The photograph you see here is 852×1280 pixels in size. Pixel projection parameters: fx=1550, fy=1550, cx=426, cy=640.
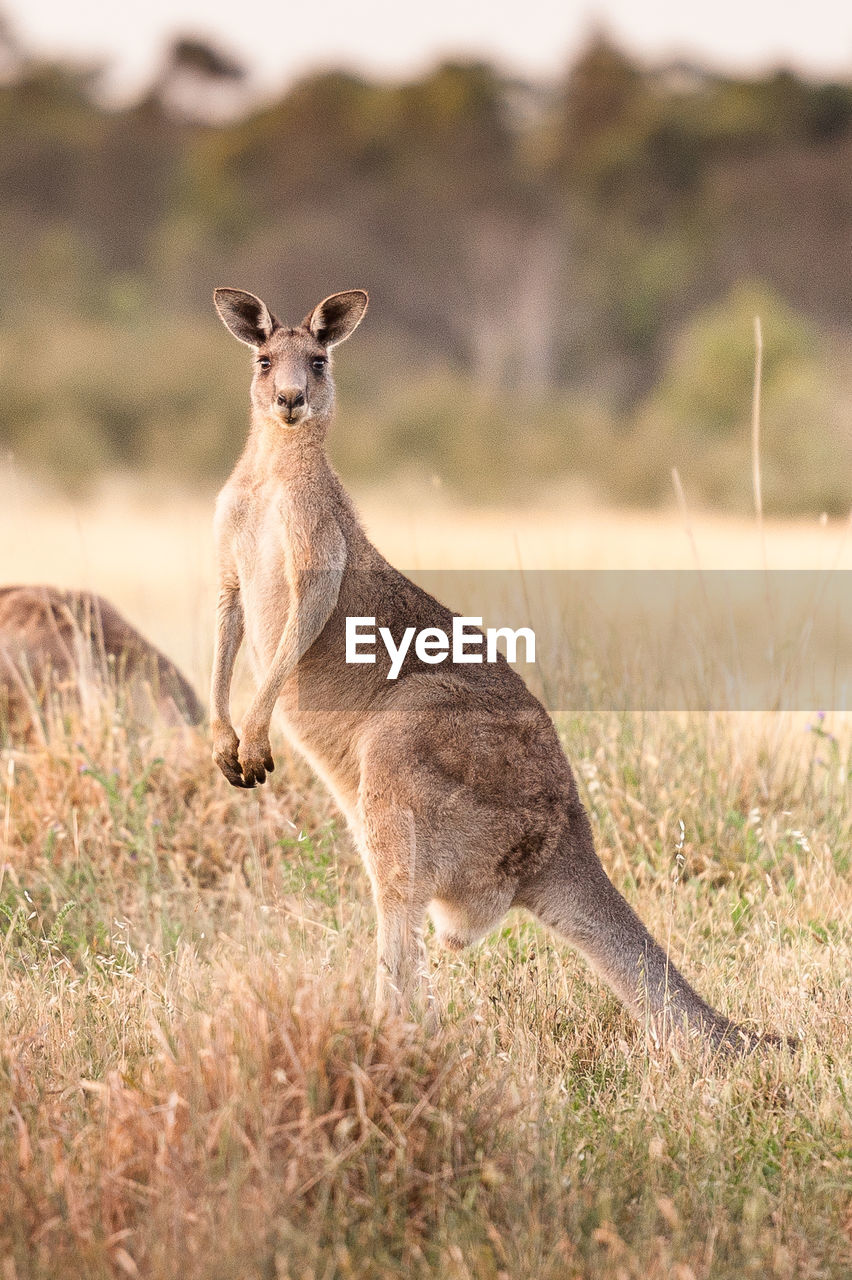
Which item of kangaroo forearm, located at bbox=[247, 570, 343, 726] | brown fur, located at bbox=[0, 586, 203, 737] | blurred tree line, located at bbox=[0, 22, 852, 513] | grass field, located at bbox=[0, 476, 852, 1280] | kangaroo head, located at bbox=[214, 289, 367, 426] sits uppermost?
blurred tree line, located at bbox=[0, 22, 852, 513]

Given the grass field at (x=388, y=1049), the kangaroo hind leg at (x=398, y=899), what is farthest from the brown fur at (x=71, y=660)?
the kangaroo hind leg at (x=398, y=899)

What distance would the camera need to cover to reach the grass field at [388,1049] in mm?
2715

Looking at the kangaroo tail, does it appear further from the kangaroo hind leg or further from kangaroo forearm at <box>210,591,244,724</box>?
kangaroo forearm at <box>210,591,244,724</box>

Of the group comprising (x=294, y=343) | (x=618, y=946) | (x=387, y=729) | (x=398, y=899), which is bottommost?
(x=618, y=946)

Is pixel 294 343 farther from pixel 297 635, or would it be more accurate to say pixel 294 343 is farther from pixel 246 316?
pixel 297 635

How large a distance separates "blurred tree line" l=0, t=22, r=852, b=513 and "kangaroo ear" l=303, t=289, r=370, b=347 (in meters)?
22.4

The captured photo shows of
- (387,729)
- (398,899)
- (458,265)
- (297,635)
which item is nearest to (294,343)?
(297,635)

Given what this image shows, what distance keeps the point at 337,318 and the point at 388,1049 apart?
1.97 m

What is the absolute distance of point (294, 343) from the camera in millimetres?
3961

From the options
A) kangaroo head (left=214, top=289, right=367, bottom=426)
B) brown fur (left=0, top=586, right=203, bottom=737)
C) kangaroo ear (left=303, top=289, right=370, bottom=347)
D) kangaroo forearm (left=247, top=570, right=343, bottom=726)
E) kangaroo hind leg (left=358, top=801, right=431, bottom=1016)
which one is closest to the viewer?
kangaroo hind leg (left=358, top=801, right=431, bottom=1016)

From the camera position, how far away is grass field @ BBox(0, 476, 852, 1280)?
271cm

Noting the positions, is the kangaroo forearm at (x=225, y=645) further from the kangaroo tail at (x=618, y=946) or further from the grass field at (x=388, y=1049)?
the kangaroo tail at (x=618, y=946)

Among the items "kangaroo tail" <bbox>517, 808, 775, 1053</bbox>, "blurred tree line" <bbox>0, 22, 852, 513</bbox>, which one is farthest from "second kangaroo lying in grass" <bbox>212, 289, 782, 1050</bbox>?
"blurred tree line" <bbox>0, 22, 852, 513</bbox>

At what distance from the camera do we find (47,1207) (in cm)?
277
